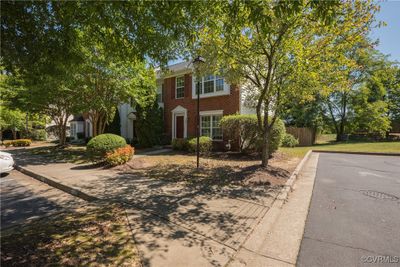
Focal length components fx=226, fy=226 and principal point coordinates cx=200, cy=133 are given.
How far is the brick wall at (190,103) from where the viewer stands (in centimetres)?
1477

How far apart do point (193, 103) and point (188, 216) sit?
13171 mm

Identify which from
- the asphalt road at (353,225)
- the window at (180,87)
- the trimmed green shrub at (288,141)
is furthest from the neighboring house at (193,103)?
the asphalt road at (353,225)

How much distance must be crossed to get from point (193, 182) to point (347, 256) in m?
4.56

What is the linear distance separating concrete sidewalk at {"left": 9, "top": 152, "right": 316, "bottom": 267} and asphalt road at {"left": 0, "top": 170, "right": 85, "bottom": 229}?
0.51 meters

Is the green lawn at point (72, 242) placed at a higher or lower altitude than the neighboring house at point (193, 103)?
lower

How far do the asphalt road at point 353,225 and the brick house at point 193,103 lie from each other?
27.3ft

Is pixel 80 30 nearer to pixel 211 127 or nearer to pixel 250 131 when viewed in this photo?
pixel 250 131

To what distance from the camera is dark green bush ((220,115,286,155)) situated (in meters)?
11.9

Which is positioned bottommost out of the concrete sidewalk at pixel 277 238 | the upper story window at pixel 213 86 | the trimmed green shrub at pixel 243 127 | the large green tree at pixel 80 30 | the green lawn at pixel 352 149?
the concrete sidewalk at pixel 277 238

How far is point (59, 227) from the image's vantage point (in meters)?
3.93

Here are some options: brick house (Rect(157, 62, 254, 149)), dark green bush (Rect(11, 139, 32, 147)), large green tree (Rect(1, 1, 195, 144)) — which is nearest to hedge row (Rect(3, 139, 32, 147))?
dark green bush (Rect(11, 139, 32, 147))

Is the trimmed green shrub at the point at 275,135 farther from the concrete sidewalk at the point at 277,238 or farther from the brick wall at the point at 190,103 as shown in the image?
the concrete sidewalk at the point at 277,238

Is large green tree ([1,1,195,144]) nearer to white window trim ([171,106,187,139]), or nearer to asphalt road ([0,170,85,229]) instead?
asphalt road ([0,170,85,229])

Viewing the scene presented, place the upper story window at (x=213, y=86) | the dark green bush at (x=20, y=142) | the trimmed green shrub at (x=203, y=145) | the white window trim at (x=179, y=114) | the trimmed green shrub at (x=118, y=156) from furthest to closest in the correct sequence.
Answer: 1. the dark green bush at (x=20, y=142)
2. the white window trim at (x=179, y=114)
3. the upper story window at (x=213, y=86)
4. the trimmed green shrub at (x=203, y=145)
5. the trimmed green shrub at (x=118, y=156)
